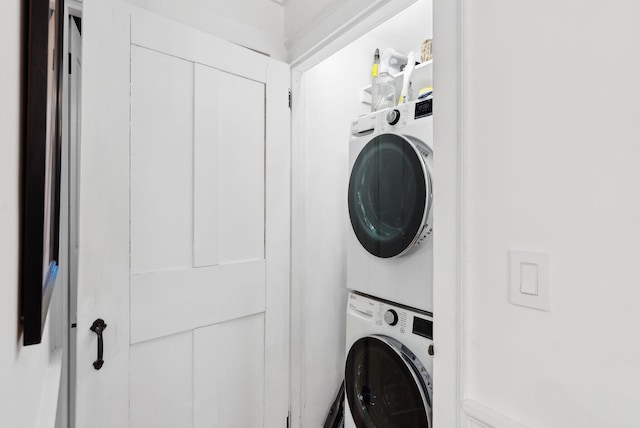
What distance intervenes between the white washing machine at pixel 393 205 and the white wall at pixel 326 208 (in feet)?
0.85

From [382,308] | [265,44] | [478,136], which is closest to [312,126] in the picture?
[265,44]

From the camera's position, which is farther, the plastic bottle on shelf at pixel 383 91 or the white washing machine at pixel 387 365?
the plastic bottle on shelf at pixel 383 91

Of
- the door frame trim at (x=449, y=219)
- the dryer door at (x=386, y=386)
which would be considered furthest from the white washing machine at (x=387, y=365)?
the door frame trim at (x=449, y=219)

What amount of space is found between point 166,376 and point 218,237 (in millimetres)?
575

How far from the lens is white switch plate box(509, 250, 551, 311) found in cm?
67

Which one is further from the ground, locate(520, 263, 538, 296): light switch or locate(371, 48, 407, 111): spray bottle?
locate(371, 48, 407, 111): spray bottle

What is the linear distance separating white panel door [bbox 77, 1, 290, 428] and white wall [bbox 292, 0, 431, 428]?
0.15 m

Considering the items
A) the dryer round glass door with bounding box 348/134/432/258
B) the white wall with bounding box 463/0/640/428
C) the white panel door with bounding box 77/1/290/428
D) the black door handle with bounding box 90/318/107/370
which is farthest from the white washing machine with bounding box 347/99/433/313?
the black door handle with bounding box 90/318/107/370

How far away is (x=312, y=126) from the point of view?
5.91ft

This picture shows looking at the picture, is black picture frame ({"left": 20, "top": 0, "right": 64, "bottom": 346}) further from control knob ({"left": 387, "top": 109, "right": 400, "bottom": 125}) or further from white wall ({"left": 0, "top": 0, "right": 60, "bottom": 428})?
control knob ({"left": 387, "top": 109, "right": 400, "bottom": 125})

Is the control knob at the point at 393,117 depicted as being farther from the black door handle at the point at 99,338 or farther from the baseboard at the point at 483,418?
the black door handle at the point at 99,338

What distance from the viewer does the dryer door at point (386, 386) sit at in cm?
123

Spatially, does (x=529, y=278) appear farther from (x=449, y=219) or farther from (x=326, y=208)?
(x=326, y=208)

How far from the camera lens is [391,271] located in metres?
1.42
